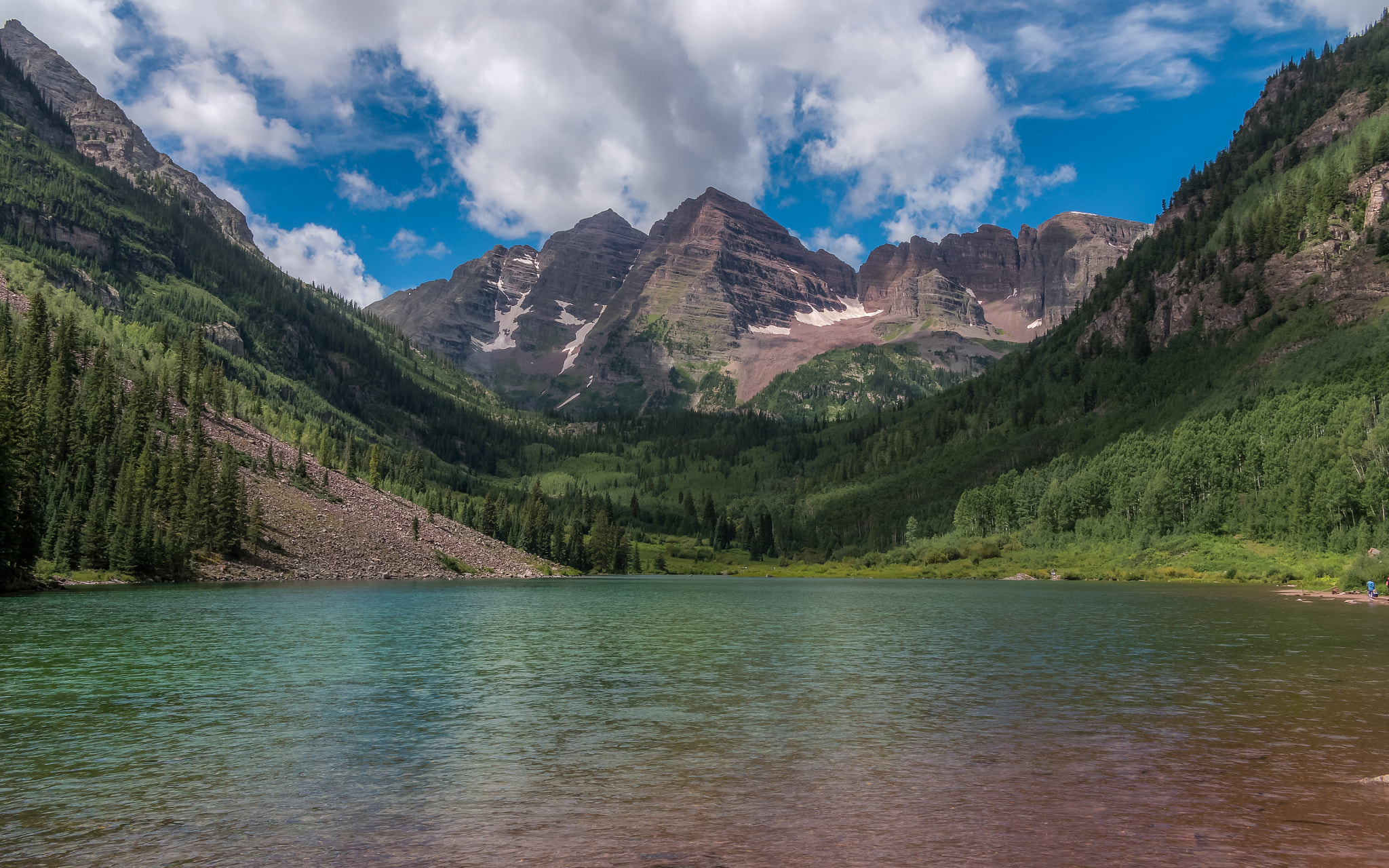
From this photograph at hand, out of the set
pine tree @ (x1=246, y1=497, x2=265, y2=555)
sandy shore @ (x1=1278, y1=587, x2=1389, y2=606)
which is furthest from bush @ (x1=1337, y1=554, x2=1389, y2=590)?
pine tree @ (x1=246, y1=497, x2=265, y2=555)

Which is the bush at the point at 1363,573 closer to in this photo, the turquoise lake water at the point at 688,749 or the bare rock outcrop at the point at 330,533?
the turquoise lake water at the point at 688,749

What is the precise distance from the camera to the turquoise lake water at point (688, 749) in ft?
59.9

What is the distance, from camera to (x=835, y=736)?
96.7 ft

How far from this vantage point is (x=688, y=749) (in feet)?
90.2

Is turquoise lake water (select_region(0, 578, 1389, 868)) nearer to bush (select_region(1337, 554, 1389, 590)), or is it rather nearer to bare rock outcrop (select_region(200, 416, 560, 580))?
bush (select_region(1337, 554, 1389, 590))

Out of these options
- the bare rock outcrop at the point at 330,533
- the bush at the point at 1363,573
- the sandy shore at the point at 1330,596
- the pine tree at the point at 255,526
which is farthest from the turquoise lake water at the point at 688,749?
the bare rock outcrop at the point at 330,533

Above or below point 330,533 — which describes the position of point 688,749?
below

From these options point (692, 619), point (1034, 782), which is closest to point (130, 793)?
point (1034, 782)

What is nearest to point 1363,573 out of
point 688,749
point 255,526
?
point 688,749

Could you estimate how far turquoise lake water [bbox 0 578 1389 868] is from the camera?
18250 millimetres

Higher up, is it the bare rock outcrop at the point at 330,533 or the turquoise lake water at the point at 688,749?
the bare rock outcrop at the point at 330,533

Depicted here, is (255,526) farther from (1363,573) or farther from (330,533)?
(1363,573)

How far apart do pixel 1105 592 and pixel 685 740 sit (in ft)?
402

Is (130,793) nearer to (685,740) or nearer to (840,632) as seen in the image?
(685,740)
